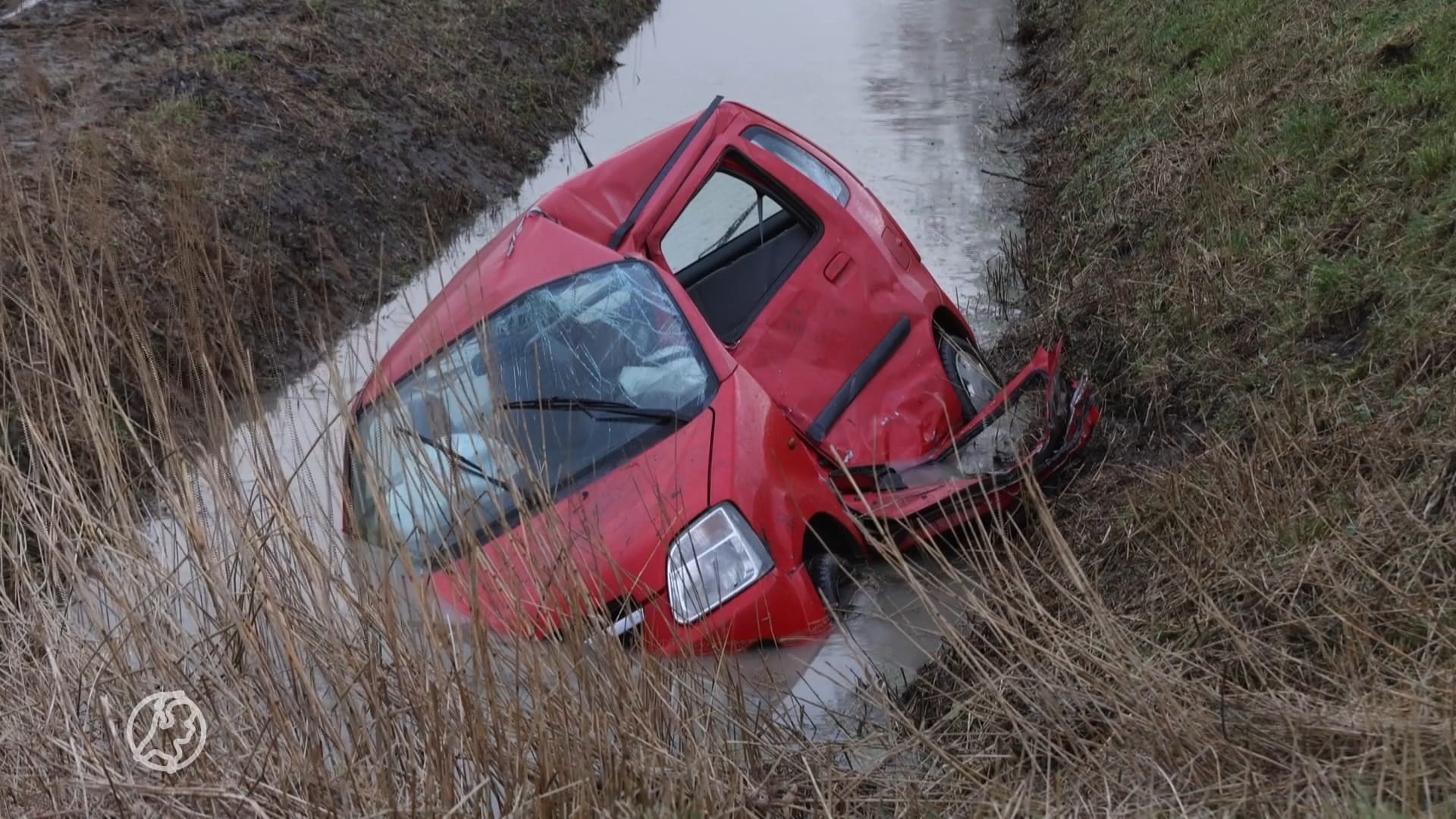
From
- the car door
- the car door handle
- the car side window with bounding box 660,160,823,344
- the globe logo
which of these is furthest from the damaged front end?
the globe logo

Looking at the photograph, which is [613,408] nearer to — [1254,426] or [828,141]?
[1254,426]

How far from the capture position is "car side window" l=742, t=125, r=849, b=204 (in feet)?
17.7

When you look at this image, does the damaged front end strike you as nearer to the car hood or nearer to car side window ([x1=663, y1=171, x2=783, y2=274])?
the car hood

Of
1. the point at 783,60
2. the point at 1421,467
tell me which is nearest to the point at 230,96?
the point at 783,60

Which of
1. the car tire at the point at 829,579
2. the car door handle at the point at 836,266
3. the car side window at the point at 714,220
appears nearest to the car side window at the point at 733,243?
the car side window at the point at 714,220

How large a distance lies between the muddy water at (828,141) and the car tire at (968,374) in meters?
0.90

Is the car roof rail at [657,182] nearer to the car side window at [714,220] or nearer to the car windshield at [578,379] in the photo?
the car side window at [714,220]

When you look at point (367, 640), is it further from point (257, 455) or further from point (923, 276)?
point (923, 276)

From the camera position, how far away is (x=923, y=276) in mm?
5516

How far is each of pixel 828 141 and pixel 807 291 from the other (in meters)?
5.68

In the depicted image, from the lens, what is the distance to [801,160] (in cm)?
555

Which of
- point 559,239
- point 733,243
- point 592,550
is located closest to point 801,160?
point 733,243

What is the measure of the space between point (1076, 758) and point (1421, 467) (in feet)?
5.64

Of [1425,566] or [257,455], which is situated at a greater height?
[257,455]
